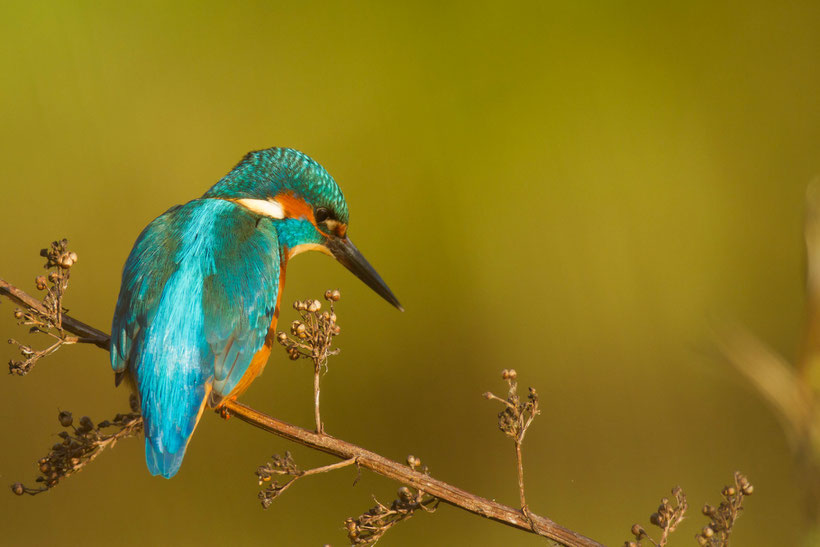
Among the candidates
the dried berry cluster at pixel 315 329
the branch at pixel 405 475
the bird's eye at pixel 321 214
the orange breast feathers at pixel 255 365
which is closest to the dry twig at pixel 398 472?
the branch at pixel 405 475

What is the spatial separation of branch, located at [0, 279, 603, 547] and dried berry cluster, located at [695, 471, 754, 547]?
6.3 inches

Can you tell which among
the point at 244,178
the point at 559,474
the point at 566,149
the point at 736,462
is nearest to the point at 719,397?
the point at 736,462

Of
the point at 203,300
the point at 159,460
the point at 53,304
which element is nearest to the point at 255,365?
the point at 203,300

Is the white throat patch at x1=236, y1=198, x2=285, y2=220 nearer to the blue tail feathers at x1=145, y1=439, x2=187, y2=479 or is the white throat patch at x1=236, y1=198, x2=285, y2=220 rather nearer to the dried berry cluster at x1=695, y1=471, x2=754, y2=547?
the blue tail feathers at x1=145, y1=439, x2=187, y2=479

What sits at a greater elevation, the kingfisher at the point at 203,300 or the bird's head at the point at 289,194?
the bird's head at the point at 289,194

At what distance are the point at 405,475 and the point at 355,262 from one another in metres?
1.05

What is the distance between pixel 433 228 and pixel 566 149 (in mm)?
652

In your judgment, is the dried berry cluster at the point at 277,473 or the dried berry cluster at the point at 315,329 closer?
the dried berry cluster at the point at 277,473

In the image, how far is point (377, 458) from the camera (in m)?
1.42

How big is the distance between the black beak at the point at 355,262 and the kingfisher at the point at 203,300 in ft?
0.53

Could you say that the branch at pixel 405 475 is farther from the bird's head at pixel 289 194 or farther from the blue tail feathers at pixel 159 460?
the bird's head at pixel 289 194

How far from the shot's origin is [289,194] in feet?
7.23

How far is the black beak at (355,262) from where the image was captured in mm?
2346

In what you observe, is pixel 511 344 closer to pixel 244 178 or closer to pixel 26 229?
pixel 244 178
